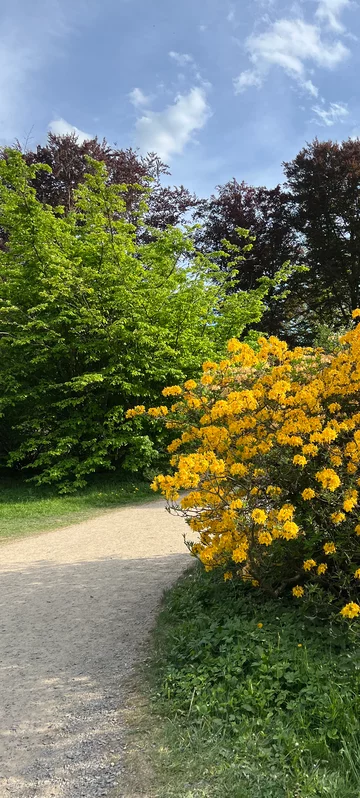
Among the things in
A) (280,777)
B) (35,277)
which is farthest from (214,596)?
(35,277)

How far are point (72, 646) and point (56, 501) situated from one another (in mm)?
4880

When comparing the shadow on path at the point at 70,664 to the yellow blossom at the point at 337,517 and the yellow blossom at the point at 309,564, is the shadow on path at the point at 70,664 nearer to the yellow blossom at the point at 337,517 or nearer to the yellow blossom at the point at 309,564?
the yellow blossom at the point at 309,564

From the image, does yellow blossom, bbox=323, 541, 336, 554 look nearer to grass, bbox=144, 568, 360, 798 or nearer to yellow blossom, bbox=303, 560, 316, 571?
yellow blossom, bbox=303, 560, 316, 571

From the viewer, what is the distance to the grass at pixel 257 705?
1799 mm

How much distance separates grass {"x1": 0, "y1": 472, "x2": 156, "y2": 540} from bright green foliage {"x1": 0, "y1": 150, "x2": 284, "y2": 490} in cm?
36

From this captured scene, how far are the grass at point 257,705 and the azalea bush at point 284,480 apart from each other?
244 mm

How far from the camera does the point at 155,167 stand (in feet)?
52.0

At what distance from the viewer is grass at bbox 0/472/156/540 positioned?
6.61 meters

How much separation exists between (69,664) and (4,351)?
7138 millimetres

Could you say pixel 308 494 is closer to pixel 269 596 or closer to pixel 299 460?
pixel 299 460

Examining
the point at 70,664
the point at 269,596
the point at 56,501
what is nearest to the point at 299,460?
the point at 269,596

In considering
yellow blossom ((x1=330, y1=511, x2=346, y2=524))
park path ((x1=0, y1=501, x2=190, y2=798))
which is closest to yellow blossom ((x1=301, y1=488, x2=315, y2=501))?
yellow blossom ((x1=330, y1=511, x2=346, y2=524))

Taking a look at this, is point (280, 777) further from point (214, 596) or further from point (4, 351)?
Result: point (4, 351)

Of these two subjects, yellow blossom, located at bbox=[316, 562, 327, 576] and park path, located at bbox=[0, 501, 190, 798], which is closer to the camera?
park path, located at bbox=[0, 501, 190, 798]
